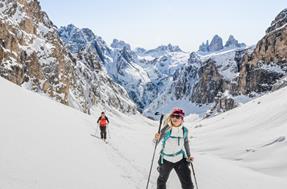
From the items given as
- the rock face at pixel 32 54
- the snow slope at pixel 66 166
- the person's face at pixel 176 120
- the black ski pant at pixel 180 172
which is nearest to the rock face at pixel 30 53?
the rock face at pixel 32 54

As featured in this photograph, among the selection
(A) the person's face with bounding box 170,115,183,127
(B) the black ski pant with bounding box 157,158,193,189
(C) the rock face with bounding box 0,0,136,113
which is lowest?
(B) the black ski pant with bounding box 157,158,193,189

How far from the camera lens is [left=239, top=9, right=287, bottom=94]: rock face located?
160125 mm

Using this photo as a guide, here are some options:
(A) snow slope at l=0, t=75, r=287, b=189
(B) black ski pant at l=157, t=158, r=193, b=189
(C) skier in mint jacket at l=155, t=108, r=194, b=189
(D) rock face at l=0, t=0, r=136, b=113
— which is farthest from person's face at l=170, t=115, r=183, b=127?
(D) rock face at l=0, t=0, r=136, b=113

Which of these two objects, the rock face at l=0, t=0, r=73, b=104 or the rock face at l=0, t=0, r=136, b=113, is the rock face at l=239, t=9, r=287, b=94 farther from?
the rock face at l=0, t=0, r=73, b=104

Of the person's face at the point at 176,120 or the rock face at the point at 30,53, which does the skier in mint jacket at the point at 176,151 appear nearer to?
the person's face at the point at 176,120

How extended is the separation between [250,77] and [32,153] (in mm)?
179328

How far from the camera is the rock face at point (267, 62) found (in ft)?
525

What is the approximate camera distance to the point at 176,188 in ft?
45.5

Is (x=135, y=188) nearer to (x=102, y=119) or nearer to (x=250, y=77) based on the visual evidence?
(x=102, y=119)

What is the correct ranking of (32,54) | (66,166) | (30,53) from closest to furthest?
1. (66,166)
2. (30,53)
3. (32,54)

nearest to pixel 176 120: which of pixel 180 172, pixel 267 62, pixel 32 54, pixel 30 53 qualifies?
pixel 180 172

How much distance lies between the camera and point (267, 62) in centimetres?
17350

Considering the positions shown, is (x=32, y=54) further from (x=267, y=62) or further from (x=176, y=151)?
(x=176, y=151)

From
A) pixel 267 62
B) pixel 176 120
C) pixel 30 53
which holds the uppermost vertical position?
pixel 267 62
